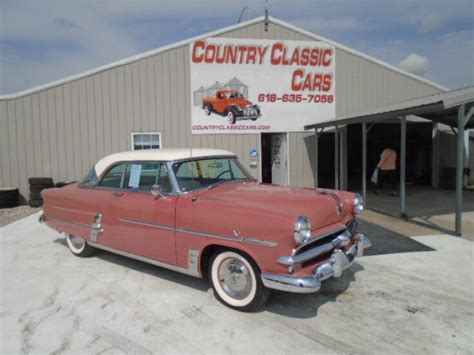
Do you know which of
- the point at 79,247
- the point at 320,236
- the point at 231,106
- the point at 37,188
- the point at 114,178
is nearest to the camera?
the point at 320,236

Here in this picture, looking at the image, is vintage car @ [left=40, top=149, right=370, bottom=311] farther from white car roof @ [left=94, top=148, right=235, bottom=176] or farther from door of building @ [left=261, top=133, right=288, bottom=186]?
door of building @ [left=261, top=133, right=288, bottom=186]

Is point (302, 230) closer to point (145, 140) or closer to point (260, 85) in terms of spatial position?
point (145, 140)

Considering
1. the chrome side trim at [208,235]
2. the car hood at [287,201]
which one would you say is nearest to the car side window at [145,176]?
the chrome side trim at [208,235]

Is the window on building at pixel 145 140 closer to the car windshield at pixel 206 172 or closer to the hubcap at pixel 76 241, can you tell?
the hubcap at pixel 76 241

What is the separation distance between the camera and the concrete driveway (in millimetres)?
3033

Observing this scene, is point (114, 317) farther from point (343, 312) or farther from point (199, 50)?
point (199, 50)

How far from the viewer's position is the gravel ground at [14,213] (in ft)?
28.2

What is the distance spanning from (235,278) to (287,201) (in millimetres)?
940

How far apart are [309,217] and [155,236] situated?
1828 mm

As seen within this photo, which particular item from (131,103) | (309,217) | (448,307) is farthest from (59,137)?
(448,307)

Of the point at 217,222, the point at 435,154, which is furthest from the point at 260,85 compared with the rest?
the point at 217,222

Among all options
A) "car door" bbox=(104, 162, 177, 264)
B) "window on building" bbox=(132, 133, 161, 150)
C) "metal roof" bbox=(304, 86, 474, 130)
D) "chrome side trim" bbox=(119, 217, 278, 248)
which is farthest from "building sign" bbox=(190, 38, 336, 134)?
"chrome side trim" bbox=(119, 217, 278, 248)

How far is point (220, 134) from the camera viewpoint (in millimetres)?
11664

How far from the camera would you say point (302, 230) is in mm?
3176
